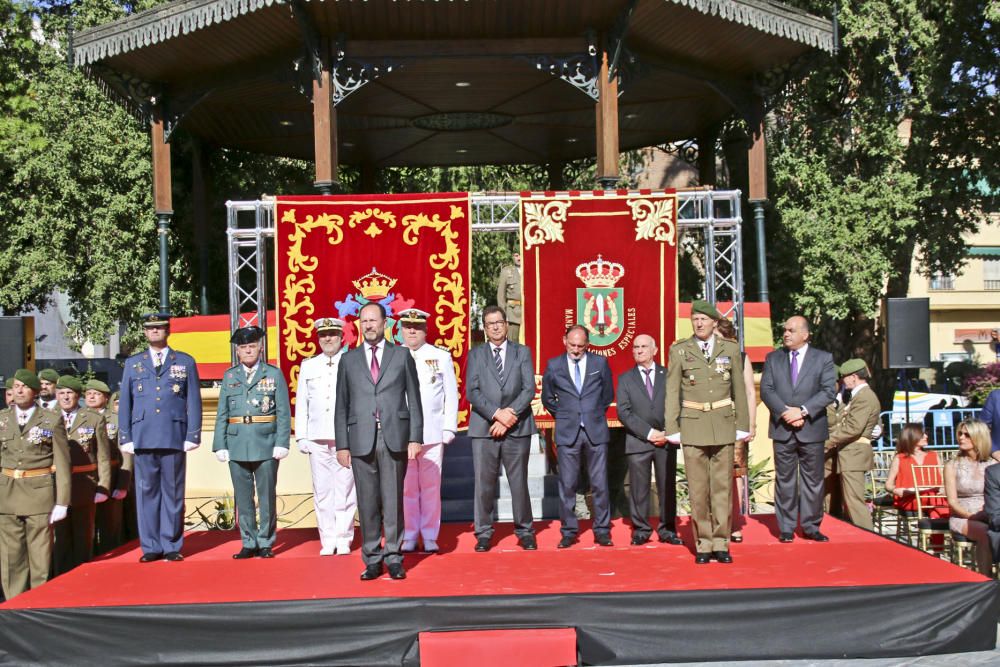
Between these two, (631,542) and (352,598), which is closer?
(352,598)

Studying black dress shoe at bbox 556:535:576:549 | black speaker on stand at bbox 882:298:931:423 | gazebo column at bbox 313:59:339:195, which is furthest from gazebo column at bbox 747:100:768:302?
black dress shoe at bbox 556:535:576:549

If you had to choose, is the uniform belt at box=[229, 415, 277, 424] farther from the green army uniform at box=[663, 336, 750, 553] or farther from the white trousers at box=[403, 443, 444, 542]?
the green army uniform at box=[663, 336, 750, 553]

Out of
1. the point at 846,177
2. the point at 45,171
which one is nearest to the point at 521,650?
the point at 846,177

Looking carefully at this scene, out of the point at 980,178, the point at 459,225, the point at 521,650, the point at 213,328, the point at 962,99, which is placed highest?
the point at 962,99

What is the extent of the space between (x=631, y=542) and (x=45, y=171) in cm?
1267

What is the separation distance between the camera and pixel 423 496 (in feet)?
27.3

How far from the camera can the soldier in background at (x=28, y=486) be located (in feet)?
25.9

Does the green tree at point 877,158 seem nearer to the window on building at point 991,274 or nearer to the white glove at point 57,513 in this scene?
the white glove at point 57,513

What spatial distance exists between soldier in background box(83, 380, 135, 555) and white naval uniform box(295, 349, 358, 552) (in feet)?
→ 6.70

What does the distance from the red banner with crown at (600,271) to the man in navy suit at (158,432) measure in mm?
3403

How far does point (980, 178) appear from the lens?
639 inches

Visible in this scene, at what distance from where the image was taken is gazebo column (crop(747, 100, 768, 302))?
1394 centimetres

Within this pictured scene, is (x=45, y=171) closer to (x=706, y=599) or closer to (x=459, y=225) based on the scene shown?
(x=459, y=225)

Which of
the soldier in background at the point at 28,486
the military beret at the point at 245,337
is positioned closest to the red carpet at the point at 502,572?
the soldier in background at the point at 28,486
